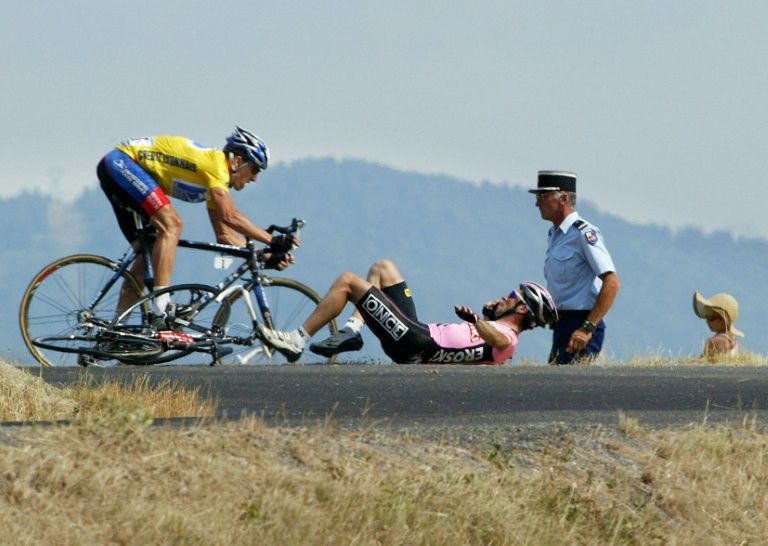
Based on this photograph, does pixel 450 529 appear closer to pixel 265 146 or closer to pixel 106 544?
pixel 106 544

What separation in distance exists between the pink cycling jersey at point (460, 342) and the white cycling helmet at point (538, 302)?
235mm

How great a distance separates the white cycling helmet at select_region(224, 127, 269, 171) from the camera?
1301 centimetres

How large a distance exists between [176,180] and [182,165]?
5.8 inches

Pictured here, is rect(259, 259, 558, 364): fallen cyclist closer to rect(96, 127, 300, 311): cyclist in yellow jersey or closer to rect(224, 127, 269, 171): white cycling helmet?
rect(96, 127, 300, 311): cyclist in yellow jersey

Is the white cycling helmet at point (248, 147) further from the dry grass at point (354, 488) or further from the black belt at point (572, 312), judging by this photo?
the dry grass at point (354, 488)

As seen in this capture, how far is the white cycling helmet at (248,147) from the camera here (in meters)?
13.0

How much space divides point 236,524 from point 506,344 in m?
6.76

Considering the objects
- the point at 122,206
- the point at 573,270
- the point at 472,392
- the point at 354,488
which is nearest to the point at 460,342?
the point at 573,270

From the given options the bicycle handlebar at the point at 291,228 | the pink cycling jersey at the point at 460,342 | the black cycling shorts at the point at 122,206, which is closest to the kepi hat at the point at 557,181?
the pink cycling jersey at the point at 460,342

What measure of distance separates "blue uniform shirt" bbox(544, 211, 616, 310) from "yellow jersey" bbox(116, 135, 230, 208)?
118 inches

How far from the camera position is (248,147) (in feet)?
42.6

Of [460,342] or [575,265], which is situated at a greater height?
[575,265]

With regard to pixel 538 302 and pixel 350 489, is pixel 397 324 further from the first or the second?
pixel 350 489

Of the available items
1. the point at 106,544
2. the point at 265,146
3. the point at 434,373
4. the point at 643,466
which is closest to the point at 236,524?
the point at 106,544
